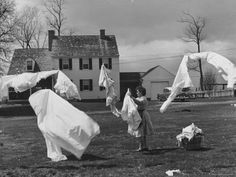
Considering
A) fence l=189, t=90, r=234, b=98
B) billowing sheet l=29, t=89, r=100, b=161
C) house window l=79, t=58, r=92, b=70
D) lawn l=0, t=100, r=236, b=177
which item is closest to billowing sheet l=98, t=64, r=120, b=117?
lawn l=0, t=100, r=236, b=177

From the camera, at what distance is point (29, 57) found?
5794 centimetres

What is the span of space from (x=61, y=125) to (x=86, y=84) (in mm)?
45766

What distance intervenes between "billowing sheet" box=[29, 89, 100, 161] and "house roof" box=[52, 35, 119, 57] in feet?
148

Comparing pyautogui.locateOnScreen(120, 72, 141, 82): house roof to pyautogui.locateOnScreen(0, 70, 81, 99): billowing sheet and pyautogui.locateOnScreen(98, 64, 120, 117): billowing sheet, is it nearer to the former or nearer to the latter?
pyautogui.locateOnScreen(98, 64, 120, 117): billowing sheet

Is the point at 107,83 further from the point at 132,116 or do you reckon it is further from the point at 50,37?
the point at 50,37

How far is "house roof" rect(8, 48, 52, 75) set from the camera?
56.7m

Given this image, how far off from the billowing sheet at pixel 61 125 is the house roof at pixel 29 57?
150ft

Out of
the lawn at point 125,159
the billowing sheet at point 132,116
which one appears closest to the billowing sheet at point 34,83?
the billowing sheet at point 132,116

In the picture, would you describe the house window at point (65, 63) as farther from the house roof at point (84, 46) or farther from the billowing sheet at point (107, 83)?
the billowing sheet at point (107, 83)

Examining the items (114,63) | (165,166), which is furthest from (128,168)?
(114,63)

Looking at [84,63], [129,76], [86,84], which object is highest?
[84,63]

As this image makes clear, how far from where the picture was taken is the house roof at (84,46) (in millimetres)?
56781

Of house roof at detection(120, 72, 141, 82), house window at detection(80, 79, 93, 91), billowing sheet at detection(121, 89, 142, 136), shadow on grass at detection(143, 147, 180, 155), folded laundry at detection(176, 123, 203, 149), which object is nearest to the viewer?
shadow on grass at detection(143, 147, 180, 155)

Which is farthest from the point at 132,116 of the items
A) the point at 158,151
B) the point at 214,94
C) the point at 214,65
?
the point at 214,94
